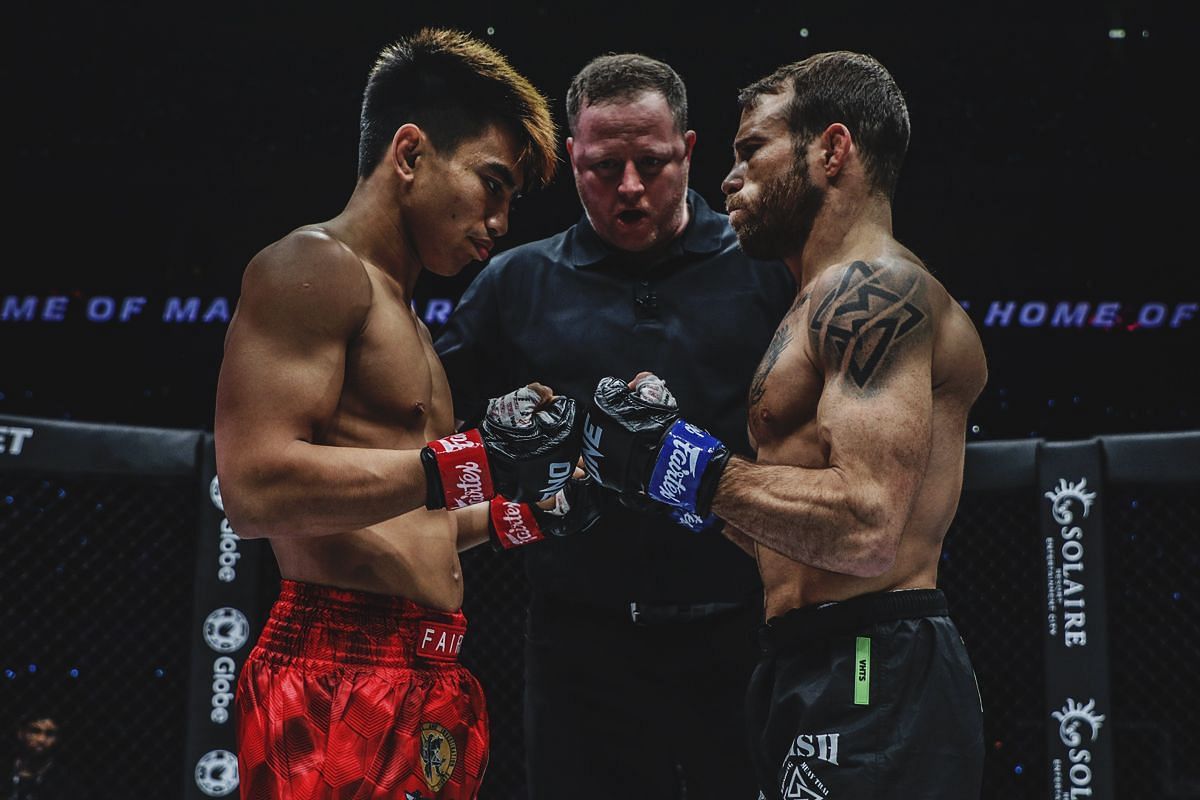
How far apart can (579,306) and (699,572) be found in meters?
0.57

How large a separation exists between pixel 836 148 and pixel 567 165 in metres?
3.15

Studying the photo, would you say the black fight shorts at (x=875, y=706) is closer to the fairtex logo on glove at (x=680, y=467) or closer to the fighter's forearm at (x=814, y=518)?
the fighter's forearm at (x=814, y=518)

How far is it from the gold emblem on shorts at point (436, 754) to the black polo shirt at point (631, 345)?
579mm

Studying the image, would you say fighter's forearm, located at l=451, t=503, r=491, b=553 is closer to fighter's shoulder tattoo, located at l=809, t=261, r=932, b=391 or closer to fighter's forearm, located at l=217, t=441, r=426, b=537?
fighter's forearm, located at l=217, t=441, r=426, b=537

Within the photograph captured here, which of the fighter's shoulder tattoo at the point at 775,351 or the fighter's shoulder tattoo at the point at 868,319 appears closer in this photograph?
the fighter's shoulder tattoo at the point at 868,319

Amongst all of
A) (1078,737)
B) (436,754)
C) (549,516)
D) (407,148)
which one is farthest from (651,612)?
(1078,737)

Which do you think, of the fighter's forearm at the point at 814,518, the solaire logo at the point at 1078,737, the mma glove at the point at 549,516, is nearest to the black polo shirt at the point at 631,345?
the mma glove at the point at 549,516

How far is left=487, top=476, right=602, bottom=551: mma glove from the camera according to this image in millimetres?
1911

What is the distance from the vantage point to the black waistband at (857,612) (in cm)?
142

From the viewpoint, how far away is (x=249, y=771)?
151cm

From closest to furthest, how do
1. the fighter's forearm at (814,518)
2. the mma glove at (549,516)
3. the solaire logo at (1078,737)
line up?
the fighter's forearm at (814,518) < the mma glove at (549,516) < the solaire logo at (1078,737)

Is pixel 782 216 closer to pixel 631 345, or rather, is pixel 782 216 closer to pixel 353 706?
pixel 631 345

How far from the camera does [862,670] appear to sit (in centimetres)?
140

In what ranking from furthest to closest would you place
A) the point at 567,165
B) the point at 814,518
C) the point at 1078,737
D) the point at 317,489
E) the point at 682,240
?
the point at 567,165 → the point at 1078,737 → the point at 682,240 → the point at 317,489 → the point at 814,518
